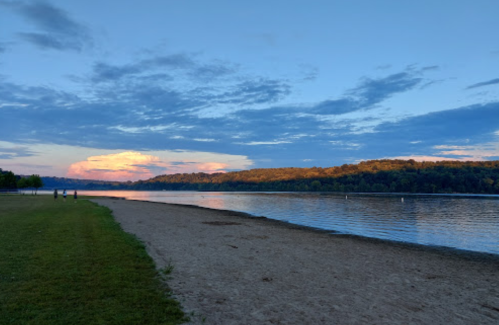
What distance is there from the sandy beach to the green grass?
31.2 inches

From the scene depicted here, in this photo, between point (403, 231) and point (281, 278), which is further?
point (403, 231)

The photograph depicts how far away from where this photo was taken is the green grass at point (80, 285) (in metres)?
7.45

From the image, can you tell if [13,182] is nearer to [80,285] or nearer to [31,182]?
[31,182]

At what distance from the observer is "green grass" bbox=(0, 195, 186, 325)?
7.45 m

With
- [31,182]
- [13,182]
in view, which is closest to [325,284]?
[31,182]

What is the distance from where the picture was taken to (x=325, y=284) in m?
11.1

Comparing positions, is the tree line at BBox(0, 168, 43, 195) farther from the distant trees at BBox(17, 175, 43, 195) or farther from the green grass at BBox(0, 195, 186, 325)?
the green grass at BBox(0, 195, 186, 325)

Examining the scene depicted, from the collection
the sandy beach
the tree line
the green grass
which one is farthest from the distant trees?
the sandy beach

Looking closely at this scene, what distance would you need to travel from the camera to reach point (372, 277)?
12289 millimetres

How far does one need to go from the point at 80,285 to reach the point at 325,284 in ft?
24.6

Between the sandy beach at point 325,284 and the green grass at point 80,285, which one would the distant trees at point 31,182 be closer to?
the green grass at point 80,285

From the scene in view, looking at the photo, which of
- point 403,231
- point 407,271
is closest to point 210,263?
point 407,271

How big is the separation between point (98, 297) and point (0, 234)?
13581 mm

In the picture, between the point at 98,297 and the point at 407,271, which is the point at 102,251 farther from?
the point at 407,271
